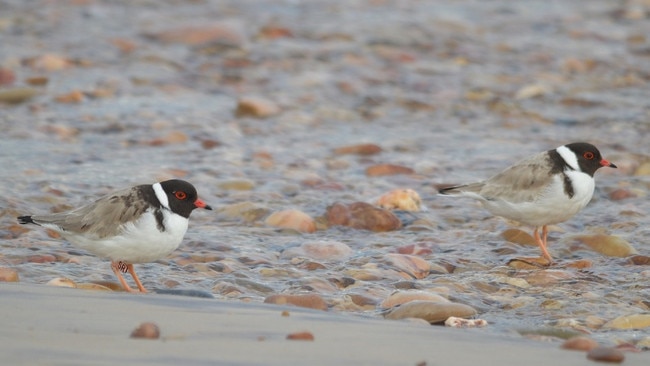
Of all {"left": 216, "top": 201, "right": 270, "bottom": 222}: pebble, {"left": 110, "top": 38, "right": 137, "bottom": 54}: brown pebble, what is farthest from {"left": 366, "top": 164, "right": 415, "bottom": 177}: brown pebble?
{"left": 110, "top": 38, "right": 137, "bottom": 54}: brown pebble

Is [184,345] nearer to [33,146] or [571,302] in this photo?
[571,302]

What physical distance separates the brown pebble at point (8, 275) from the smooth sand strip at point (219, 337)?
0.55 metres

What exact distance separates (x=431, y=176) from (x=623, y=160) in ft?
6.49

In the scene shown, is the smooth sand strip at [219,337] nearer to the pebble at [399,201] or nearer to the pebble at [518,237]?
the pebble at [518,237]

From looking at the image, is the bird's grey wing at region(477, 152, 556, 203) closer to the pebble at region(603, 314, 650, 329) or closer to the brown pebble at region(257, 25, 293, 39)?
the pebble at region(603, 314, 650, 329)

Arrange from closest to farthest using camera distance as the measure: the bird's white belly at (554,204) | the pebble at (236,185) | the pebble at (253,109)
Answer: the bird's white belly at (554,204) → the pebble at (236,185) → the pebble at (253,109)

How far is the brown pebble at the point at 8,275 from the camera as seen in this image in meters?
6.28

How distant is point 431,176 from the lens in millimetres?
10766

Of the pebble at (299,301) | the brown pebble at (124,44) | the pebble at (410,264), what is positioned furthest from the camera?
the brown pebble at (124,44)

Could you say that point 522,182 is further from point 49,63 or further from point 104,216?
point 49,63

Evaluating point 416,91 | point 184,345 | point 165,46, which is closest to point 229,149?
point 416,91

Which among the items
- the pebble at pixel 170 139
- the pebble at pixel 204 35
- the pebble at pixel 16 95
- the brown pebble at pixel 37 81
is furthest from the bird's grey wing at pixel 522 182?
the pebble at pixel 204 35

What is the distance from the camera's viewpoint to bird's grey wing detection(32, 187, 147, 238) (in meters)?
6.79

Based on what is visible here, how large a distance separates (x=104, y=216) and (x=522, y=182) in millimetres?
3226
